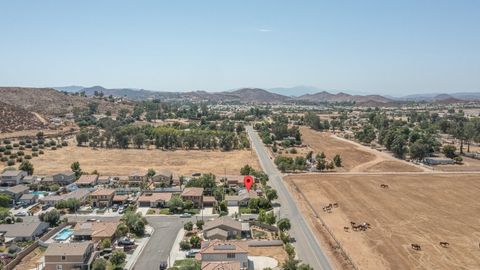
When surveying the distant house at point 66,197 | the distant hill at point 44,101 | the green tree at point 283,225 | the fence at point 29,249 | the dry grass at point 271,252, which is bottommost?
the dry grass at point 271,252

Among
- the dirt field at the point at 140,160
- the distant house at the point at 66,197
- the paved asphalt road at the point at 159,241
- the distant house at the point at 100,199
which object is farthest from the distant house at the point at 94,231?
the dirt field at the point at 140,160

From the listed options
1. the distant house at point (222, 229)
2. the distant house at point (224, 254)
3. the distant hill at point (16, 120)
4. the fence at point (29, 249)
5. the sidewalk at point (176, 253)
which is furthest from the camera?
the distant hill at point (16, 120)

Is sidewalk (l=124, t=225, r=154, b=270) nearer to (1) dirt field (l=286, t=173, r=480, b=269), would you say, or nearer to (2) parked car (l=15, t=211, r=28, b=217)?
(2) parked car (l=15, t=211, r=28, b=217)

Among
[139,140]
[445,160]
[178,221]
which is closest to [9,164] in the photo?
[139,140]

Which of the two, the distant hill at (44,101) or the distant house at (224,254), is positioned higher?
the distant hill at (44,101)

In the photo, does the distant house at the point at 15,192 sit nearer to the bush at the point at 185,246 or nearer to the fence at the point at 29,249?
the fence at the point at 29,249

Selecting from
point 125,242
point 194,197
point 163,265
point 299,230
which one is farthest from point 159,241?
point 299,230
